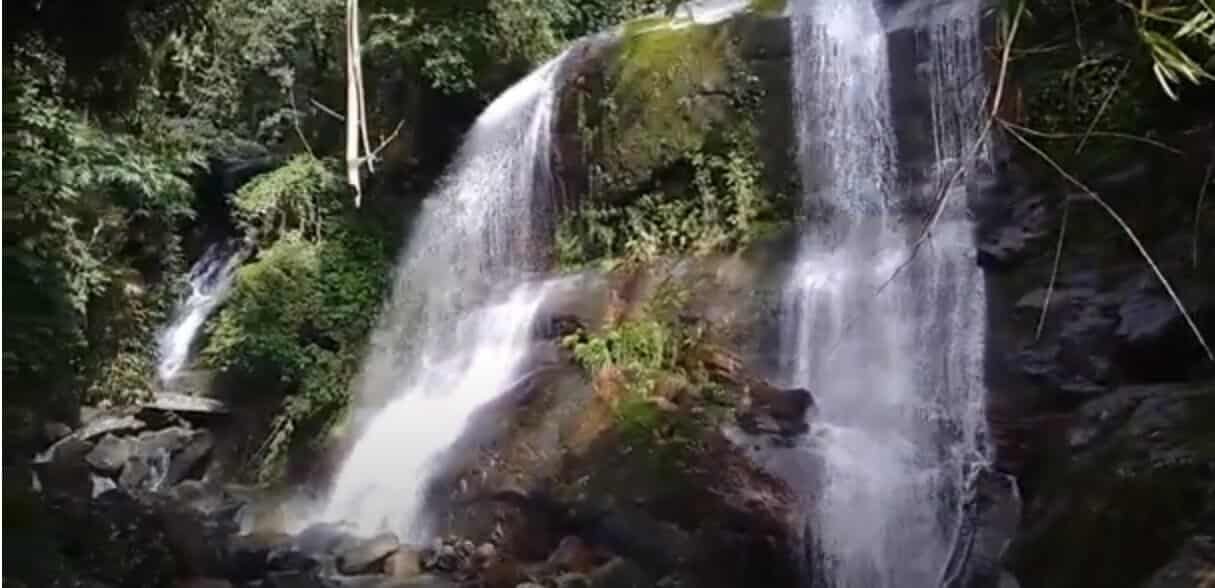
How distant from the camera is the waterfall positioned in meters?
12.1

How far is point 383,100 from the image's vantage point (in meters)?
12.9

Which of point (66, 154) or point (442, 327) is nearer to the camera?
point (66, 154)

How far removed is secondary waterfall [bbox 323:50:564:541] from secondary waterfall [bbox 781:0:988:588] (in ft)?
8.58

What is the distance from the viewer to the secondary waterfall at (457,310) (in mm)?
9844

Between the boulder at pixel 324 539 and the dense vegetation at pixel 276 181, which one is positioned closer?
the boulder at pixel 324 539

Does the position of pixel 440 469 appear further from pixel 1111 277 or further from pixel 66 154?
pixel 1111 277

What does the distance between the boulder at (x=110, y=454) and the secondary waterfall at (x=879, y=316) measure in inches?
230

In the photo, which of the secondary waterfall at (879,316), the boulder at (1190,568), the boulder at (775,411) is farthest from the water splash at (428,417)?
the boulder at (1190,568)

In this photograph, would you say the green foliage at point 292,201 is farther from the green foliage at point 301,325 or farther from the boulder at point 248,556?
the boulder at point 248,556

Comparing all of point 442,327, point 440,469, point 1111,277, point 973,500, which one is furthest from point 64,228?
point 1111,277

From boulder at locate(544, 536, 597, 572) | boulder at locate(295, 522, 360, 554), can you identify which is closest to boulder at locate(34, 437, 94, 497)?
boulder at locate(295, 522, 360, 554)

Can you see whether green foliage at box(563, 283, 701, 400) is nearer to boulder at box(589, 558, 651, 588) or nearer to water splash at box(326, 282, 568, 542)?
water splash at box(326, 282, 568, 542)

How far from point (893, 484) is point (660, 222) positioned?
4219mm

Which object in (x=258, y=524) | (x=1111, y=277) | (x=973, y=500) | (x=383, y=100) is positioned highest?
(x=383, y=100)
